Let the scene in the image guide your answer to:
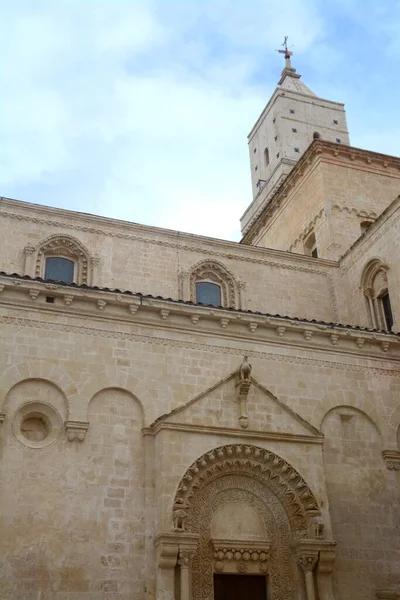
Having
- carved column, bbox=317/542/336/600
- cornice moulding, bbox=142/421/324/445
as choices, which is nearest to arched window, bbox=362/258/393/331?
cornice moulding, bbox=142/421/324/445

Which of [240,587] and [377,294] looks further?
[377,294]

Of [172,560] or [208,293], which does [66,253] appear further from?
[172,560]

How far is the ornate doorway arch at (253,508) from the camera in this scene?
1419 centimetres

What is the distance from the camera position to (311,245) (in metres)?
25.9

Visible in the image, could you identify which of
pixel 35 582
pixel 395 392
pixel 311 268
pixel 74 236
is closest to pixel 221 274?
pixel 311 268

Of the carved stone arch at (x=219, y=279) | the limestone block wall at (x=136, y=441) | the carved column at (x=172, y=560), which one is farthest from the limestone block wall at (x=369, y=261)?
the carved column at (x=172, y=560)

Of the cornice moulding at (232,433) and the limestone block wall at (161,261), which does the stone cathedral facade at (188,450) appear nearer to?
the cornice moulding at (232,433)

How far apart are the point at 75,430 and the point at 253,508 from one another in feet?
13.7

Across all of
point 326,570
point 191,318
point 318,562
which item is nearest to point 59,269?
point 191,318

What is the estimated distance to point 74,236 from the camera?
68.4ft

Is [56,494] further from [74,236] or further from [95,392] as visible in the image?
[74,236]

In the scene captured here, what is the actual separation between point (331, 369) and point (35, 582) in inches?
331

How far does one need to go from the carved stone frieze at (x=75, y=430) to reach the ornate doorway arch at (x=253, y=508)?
7.36ft

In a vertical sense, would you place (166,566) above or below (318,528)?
below
